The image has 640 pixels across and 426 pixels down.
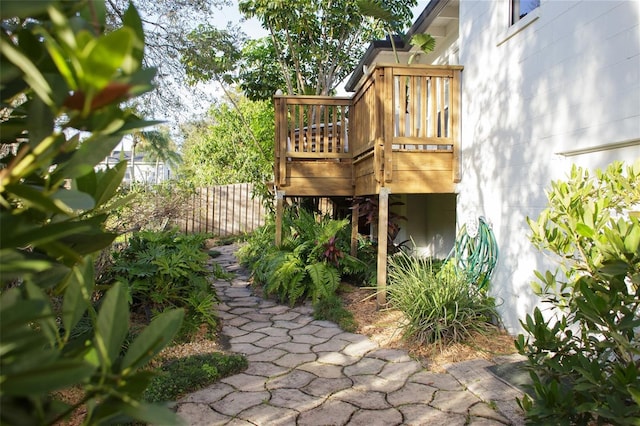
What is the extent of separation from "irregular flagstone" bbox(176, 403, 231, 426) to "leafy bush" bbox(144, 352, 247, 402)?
0.12m

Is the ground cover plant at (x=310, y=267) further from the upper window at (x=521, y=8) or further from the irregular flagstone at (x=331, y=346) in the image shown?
the upper window at (x=521, y=8)

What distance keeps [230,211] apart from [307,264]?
26.0 feet

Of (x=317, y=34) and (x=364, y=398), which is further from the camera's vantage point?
(x=317, y=34)

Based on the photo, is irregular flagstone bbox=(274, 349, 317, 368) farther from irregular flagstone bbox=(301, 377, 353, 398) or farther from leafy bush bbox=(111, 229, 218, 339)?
leafy bush bbox=(111, 229, 218, 339)

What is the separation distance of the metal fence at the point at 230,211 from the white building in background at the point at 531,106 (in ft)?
28.5

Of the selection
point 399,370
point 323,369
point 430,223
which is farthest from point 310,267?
point 430,223

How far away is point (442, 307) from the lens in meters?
4.24

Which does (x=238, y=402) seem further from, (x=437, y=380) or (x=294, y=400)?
(x=437, y=380)

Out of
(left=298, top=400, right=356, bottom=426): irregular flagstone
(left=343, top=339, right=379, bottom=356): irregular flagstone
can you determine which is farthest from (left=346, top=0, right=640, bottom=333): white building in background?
(left=298, top=400, right=356, bottom=426): irregular flagstone

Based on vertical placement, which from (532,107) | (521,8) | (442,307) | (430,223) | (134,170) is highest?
(521,8)

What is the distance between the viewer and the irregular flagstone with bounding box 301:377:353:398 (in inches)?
129

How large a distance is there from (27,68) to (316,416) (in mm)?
2781

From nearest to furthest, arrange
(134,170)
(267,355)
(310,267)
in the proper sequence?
(267,355)
(310,267)
(134,170)

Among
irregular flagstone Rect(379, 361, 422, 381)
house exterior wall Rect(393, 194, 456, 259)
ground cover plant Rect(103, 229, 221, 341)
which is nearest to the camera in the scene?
irregular flagstone Rect(379, 361, 422, 381)
